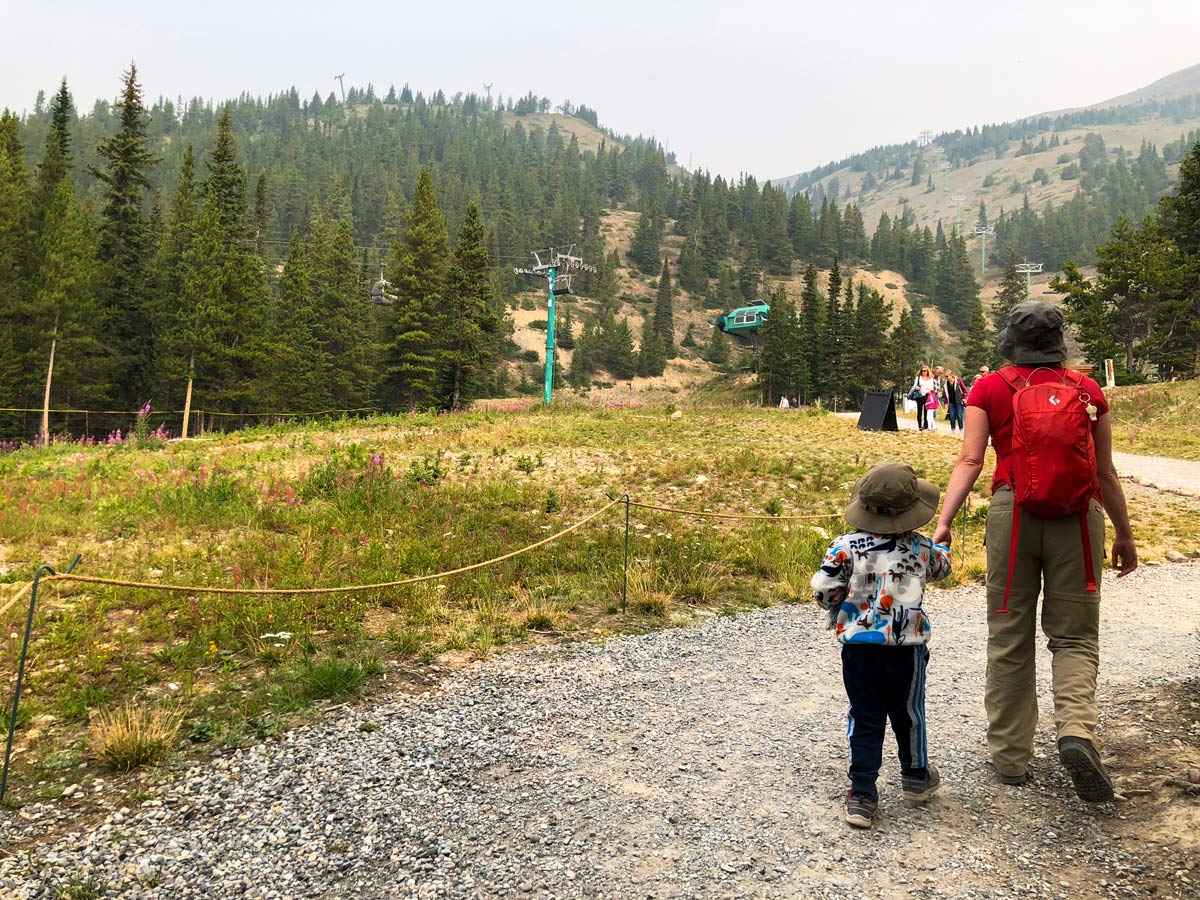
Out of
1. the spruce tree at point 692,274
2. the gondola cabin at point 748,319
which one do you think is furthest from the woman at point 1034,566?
the spruce tree at point 692,274

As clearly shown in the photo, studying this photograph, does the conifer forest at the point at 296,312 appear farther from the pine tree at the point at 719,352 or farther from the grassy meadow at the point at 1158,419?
the grassy meadow at the point at 1158,419

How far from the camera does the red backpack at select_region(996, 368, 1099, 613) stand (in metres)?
3.54

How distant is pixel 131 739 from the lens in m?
4.40

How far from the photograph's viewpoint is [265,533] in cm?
947

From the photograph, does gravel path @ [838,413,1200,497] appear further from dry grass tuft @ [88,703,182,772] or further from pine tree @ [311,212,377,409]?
pine tree @ [311,212,377,409]

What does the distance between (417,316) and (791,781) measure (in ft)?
156

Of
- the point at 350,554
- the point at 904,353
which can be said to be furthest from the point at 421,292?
the point at 904,353

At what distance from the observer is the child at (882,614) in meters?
3.61

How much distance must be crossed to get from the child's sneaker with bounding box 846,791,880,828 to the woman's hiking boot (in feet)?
3.09

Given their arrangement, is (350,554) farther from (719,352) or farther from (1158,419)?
(719,352)

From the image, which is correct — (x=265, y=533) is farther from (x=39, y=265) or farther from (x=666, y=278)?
(x=666, y=278)

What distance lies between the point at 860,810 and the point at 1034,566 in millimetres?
1560

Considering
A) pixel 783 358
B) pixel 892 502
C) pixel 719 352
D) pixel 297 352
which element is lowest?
pixel 892 502

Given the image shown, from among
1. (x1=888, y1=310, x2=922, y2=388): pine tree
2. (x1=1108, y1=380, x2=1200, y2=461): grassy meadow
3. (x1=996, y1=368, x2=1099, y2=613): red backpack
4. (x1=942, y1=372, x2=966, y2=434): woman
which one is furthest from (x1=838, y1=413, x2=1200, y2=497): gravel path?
(x1=888, y1=310, x2=922, y2=388): pine tree
